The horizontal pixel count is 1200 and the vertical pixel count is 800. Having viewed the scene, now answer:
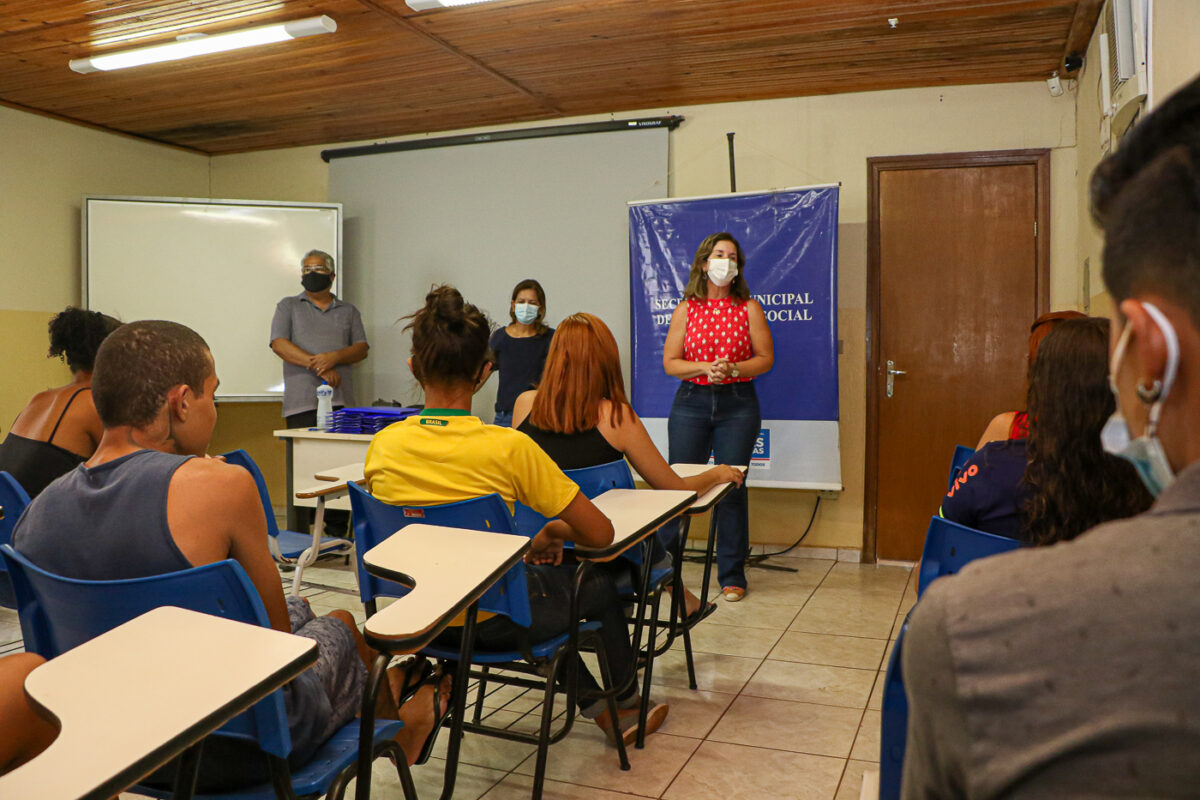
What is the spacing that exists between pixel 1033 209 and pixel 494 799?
156 inches

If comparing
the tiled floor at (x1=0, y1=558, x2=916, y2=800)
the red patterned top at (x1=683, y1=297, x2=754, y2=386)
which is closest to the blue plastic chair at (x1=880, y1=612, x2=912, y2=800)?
the tiled floor at (x1=0, y1=558, x2=916, y2=800)

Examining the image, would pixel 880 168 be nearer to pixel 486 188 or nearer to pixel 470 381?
pixel 486 188

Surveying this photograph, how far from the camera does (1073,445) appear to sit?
156cm

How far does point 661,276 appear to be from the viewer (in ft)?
16.4

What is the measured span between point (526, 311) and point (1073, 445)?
3.51m

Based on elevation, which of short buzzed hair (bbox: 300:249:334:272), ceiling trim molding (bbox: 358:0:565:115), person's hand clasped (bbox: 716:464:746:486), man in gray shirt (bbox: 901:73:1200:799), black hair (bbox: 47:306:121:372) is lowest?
person's hand clasped (bbox: 716:464:746:486)

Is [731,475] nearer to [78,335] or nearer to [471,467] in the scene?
[471,467]

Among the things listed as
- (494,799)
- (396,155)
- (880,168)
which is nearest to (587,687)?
(494,799)

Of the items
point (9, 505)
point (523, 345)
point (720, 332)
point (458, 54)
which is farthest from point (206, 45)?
point (720, 332)

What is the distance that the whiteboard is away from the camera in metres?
5.68

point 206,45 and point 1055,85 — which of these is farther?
point 1055,85

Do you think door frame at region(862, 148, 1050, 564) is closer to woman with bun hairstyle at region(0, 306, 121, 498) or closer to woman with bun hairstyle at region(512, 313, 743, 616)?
woman with bun hairstyle at region(512, 313, 743, 616)

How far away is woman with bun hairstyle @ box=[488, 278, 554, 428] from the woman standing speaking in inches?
35.7

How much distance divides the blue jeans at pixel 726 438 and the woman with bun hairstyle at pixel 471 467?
1961 millimetres
